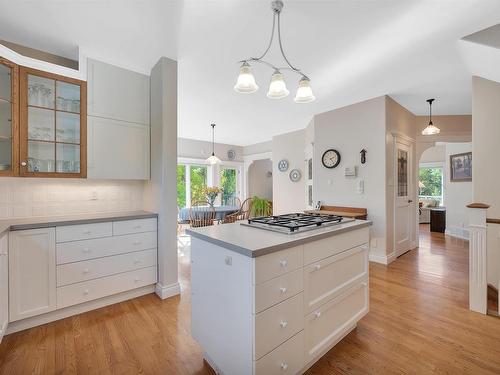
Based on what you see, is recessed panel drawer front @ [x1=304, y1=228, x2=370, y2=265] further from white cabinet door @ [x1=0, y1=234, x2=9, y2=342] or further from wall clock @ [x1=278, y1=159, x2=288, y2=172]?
wall clock @ [x1=278, y1=159, x2=288, y2=172]

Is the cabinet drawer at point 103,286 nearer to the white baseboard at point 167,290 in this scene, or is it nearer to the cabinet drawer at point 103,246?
the white baseboard at point 167,290

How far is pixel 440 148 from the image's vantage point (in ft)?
23.7

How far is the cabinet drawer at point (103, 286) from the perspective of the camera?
212 centimetres

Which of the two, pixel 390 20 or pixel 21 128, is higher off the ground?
pixel 390 20

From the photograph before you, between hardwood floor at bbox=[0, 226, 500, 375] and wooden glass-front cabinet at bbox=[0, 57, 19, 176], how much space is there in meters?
1.41

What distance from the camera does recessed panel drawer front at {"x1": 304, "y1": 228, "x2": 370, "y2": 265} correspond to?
1.44 metres

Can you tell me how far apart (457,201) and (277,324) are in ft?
21.4

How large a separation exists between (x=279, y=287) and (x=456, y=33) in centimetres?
272

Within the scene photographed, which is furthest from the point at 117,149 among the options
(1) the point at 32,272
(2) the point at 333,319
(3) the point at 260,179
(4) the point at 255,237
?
(3) the point at 260,179

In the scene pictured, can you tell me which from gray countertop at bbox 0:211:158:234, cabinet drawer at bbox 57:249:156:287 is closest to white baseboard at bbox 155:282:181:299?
cabinet drawer at bbox 57:249:156:287

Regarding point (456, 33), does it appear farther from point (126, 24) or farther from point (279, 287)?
point (126, 24)

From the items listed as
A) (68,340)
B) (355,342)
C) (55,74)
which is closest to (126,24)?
(55,74)

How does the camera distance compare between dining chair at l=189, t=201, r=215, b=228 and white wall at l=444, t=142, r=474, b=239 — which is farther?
white wall at l=444, t=142, r=474, b=239

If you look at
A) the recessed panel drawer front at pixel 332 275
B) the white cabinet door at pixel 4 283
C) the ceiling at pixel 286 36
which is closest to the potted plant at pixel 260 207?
the ceiling at pixel 286 36
